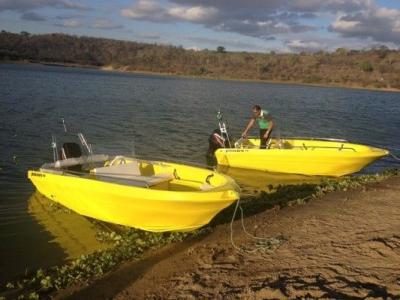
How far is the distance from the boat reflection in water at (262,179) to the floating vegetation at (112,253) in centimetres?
190

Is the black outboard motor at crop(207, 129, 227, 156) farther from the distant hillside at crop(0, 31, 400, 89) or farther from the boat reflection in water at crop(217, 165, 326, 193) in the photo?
the distant hillside at crop(0, 31, 400, 89)

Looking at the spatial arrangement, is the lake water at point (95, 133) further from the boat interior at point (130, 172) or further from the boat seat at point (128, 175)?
the boat seat at point (128, 175)

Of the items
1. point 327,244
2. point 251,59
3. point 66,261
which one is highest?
point 251,59

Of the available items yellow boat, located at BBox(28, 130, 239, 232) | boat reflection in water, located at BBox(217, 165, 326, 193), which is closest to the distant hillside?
boat reflection in water, located at BBox(217, 165, 326, 193)

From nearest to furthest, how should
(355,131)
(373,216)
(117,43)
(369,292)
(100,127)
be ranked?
(369,292) → (373,216) → (100,127) → (355,131) → (117,43)

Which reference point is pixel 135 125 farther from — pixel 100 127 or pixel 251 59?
pixel 251 59

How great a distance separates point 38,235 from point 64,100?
2525cm

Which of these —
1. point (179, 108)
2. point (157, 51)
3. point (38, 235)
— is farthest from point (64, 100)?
point (157, 51)

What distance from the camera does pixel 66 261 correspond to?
24.9 feet

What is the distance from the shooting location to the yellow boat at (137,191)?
7664 mm

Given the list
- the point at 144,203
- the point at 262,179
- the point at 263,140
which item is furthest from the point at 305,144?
the point at 144,203

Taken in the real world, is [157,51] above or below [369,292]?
above

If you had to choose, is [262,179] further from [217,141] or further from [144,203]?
[144,203]

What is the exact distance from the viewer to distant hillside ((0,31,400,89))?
307 feet
